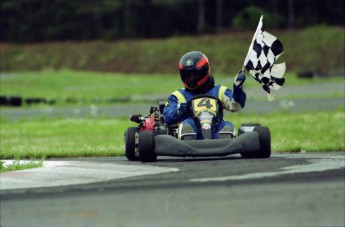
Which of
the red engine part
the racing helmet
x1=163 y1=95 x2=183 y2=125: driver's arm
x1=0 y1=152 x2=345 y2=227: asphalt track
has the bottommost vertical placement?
x1=0 y1=152 x2=345 y2=227: asphalt track

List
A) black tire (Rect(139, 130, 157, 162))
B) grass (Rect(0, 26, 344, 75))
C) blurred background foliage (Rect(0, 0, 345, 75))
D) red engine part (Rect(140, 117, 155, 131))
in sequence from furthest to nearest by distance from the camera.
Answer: grass (Rect(0, 26, 344, 75)) < blurred background foliage (Rect(0, 0, 345, 75)) < red engine part (Rect(140, 117, 155, 131)) < black tire (Rect(139, 130, 157, 162))

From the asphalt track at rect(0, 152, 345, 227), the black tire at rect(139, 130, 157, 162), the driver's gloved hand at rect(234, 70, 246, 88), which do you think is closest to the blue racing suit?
the driver's gloved hand at rect(234, 70, 246, 88)

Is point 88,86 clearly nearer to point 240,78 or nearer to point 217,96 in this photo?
point 217,96

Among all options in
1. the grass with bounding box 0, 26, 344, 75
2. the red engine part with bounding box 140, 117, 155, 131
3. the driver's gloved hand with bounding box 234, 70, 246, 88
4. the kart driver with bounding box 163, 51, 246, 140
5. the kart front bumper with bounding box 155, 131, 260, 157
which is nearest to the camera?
the kart front bumper with bounding box 155, 131, 260, 157

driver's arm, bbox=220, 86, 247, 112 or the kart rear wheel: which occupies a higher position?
driver's arm, bbox=220, 86, 247, 112

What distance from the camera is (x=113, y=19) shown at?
61156mm

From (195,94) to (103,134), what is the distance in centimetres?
866

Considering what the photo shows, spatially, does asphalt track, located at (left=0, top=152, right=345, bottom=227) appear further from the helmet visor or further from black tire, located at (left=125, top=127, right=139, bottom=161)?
the helmet visor

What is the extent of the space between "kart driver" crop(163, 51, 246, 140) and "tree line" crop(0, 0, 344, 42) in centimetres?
4188

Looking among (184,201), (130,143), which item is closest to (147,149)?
(130,143)

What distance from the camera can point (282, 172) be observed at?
470 centimetres

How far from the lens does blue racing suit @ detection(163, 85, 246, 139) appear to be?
8422 mm

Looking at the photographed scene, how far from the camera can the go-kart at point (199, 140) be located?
7.47m

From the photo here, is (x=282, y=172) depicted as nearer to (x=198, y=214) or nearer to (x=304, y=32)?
(x=198, y=214)
